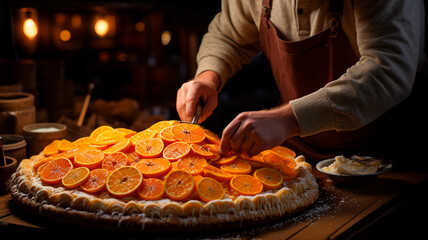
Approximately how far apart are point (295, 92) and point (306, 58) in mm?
253

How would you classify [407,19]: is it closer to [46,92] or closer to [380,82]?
[380,82]

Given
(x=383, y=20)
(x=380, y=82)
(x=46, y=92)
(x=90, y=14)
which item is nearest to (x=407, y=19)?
(x=383, y=20)

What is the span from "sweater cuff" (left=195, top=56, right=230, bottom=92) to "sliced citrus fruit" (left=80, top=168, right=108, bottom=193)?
1.18m

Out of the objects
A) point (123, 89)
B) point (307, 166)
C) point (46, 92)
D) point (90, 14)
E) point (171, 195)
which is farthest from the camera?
point (90, 14)

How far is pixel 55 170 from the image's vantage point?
228 centimetres

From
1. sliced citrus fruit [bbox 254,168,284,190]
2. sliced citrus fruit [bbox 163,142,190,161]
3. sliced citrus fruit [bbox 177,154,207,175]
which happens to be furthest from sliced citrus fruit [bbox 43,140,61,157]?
sliced citrus fruit [bbox 254,168,284,190]

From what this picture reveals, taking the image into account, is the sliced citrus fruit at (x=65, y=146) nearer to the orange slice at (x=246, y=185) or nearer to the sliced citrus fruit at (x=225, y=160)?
the sliced citrus fruit at (x=225, y=160)

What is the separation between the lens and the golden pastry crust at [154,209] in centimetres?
191

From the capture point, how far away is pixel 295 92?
2.87 meters

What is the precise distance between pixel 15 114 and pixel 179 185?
188 centimetres

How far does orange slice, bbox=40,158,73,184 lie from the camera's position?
2215mm

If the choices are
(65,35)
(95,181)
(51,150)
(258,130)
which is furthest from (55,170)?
(65,35)

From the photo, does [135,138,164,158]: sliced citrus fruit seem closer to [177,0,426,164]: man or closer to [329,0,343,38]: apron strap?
[177,0,426,164]: man

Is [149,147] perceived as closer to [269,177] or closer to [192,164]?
[192,164]
